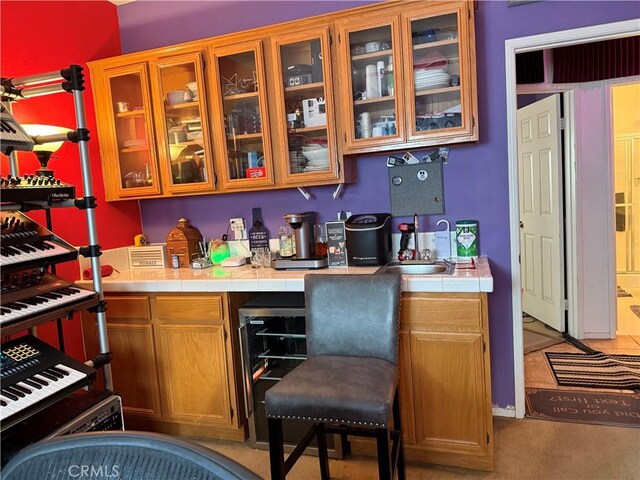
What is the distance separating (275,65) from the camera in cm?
260

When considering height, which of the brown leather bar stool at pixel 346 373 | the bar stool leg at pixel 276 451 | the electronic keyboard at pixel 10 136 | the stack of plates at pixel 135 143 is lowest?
the bar stool leg at pixel 276 451

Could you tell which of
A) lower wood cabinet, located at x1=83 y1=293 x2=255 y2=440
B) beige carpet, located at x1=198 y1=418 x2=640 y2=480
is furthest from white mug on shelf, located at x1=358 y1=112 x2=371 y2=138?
beige carpet, located at x1=198 y1=418 x2=640 y2=480

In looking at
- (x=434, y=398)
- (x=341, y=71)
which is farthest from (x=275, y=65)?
(x=434, y=398)

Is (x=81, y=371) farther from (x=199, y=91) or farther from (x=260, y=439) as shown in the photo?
(x=199, y=91)

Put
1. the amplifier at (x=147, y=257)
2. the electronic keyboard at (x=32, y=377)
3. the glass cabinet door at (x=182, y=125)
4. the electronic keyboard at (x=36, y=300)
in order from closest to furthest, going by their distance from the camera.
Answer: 1. the electronic keyboard at (x=32, y=377)
2. the electronic keyboard at (x=36, y=300)
3. the glass cabinet door at (x=182, y=125)
4. the amplifier at (x=147, y=257)

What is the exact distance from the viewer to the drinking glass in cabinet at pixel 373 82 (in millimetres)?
2459

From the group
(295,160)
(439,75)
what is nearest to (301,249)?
(295,160)

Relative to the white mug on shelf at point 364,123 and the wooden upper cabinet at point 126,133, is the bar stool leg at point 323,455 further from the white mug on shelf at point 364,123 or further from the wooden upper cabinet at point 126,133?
the wooden upper cabinet at point 126,133

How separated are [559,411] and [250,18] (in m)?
3.07

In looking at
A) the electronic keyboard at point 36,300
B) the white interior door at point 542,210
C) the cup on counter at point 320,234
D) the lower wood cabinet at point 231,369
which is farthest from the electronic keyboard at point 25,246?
the white interior door at point 542,210

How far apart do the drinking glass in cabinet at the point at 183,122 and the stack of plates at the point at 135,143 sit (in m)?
0.20

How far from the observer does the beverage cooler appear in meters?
2.35

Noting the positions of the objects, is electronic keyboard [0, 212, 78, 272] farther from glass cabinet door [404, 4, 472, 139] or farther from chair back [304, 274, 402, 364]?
glass cabinet door [404, 4, 472, 139]

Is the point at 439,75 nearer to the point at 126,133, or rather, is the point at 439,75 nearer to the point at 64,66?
the point at 126,133
